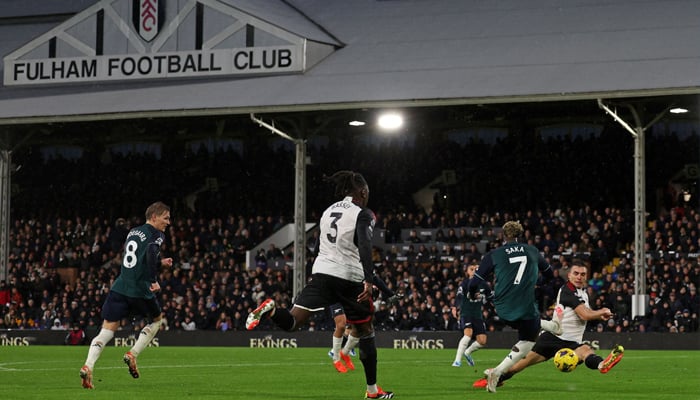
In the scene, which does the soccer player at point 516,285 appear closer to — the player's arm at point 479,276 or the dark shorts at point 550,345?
the player's arm at point 479,276

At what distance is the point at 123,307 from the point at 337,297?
12.4 feet

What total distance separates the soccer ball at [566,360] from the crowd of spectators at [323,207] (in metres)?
16.7

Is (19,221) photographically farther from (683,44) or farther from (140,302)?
(140,302)

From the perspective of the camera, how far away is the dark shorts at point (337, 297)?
1196 cm

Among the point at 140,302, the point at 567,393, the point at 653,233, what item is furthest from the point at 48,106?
the point at 567,393

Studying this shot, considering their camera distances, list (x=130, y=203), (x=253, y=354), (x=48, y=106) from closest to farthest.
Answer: (x=253, y=354)
(x=48, y=106)
(x=130, y=203)

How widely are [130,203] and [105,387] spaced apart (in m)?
31.7

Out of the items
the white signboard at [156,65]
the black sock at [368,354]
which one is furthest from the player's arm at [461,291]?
the white signboard at [156,65]

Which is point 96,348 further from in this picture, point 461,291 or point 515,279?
point 461,291

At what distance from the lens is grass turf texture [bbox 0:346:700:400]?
13828 mm

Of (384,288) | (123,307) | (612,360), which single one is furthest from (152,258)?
(612,360)

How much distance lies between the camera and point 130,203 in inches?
1816

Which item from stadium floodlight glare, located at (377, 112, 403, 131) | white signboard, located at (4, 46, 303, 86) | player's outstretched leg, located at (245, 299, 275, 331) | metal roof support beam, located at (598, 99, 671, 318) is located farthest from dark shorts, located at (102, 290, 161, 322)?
white signboard, located at (4, 46, 303, 86)

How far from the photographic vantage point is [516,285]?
46.8 feet
